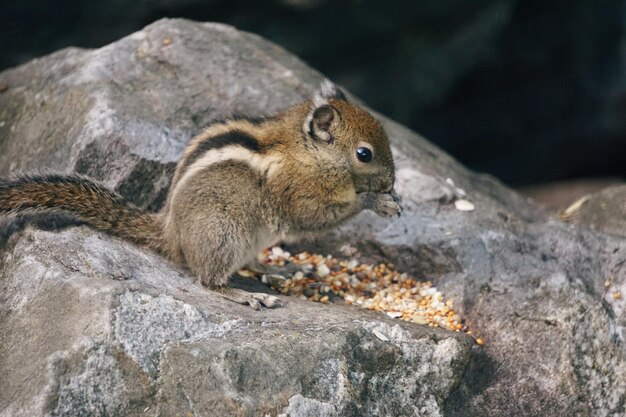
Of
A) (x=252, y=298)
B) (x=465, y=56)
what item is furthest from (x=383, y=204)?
(x=465, y=56)

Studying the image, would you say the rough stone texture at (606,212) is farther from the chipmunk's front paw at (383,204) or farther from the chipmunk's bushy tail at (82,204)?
the chipmunk's bushy tail at (82,204)

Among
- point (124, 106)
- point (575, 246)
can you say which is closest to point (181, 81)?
point (124, 106)

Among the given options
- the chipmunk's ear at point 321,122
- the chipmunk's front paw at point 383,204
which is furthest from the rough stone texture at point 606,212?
the chipmunk's ear at point 321,122

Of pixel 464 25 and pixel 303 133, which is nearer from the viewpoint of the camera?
pixel 303 133

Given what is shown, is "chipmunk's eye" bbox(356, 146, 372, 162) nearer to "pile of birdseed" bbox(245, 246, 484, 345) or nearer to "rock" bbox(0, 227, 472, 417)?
"pile of birdseed" bbox(245, 246, 484, 345)

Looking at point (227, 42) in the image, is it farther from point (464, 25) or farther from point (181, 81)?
point (464, 25)

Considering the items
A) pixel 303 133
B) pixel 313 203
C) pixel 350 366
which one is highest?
pixel 303 133

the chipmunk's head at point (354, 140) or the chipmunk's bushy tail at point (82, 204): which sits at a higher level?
the chipmunk's head at point (354, 140)

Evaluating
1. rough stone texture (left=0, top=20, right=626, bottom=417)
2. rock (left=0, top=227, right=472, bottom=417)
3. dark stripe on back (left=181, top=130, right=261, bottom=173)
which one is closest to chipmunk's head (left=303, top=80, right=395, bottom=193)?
dark stripe on back (left=181, top=130, right=261, bottom=173)
